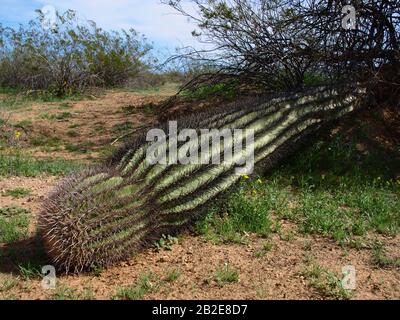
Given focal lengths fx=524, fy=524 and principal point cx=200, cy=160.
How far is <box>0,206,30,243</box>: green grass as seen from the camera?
13.1 feet

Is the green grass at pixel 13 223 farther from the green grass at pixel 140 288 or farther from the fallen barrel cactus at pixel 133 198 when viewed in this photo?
the green grass at pixel 140 288

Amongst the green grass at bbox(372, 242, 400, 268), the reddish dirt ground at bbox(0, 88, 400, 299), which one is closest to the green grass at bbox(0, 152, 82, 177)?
the reddish dirt ground at bbox(0, 88, 400, 299)

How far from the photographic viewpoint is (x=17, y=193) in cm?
504

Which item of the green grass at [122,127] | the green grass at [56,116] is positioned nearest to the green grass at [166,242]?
the green grass at [122,127]

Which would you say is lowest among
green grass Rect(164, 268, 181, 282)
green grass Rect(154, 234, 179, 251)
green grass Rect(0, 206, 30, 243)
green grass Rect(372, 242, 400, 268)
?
green grass Rect(164, 268, 181, 282)

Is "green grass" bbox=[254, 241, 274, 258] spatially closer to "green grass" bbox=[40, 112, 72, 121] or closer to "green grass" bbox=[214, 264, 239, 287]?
"green grass" bbox=[214, 264, 239, 287]

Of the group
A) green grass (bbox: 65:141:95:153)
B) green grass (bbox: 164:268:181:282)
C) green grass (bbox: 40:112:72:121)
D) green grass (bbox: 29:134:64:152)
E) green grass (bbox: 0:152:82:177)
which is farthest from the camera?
green grass (bbox: 40:112:72:121)

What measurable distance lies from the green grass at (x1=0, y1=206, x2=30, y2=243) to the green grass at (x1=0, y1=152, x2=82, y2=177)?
46.2 inches

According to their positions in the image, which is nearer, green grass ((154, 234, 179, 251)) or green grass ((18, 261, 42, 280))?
green grass ((18, 261, 42, 280))

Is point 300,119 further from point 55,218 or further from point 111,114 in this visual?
point 111,114

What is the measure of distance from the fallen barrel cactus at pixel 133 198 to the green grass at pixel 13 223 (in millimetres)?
603

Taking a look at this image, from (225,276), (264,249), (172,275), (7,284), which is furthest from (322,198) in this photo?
(7,284)

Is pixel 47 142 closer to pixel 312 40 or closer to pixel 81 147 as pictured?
pixel 81 147

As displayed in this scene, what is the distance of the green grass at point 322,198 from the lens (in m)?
4.09
